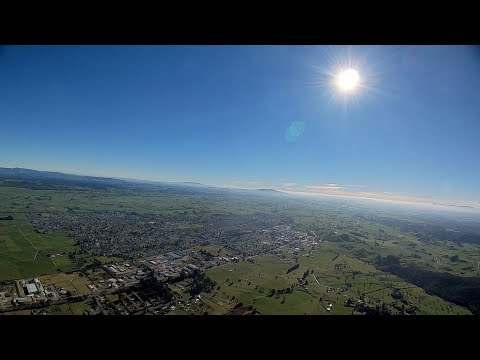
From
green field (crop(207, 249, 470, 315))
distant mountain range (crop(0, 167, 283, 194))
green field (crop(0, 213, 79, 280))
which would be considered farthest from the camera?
distant mountain range (crop(0, 167, 283, 194))

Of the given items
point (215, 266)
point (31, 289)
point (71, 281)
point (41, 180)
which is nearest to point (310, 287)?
point (215, 266)

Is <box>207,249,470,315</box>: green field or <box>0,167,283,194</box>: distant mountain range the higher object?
<box>0,167,283,194</box>: distant mountain range

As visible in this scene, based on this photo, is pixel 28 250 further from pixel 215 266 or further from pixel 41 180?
pixel 41 180

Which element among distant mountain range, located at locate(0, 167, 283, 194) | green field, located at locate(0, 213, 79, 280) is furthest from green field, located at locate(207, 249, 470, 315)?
distant mountain range, located at locate(0, 167, 283, 194)

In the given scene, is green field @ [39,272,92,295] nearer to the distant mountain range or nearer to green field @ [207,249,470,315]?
green field @ [207,249,470,315]

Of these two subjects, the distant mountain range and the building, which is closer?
the building

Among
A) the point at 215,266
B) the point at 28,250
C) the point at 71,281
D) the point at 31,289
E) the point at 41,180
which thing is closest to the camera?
the point at 31,289

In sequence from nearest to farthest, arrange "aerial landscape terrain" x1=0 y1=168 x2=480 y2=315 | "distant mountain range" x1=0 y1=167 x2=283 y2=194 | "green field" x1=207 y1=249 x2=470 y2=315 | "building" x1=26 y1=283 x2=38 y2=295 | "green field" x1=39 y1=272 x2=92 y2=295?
"building" x1=26 y1=283 x2=38 y2=295, "aerial landscape terrain" x1=0 y1=168 x2=480 y2=315, "green field" x1=39 y1=272 x2=92 y2=295, "green field" x1=207 y1=249 x2=470 y2=315, "distant mountain range" x1=0 y1=167 x2=283 y2=194

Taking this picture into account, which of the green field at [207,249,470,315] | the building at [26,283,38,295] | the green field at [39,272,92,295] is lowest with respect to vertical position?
the green field at [207,249,470,315]
